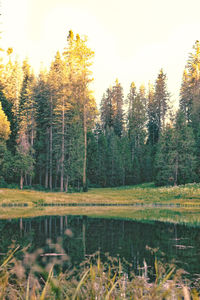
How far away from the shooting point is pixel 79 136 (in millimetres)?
50281

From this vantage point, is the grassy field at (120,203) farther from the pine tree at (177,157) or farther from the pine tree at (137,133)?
the pine tree at (137,133)

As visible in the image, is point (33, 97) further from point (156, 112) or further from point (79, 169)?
point (156, 112)

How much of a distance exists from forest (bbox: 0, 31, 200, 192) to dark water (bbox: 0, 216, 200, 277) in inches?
944

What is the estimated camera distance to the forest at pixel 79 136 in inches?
1902

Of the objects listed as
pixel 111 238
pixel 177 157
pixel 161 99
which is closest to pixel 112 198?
pixel 177 157

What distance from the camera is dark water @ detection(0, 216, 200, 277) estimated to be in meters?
12.6

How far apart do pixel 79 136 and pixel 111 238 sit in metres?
34.0

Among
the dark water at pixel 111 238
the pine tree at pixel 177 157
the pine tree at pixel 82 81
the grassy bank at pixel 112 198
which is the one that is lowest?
the dark water at pixel 111 238

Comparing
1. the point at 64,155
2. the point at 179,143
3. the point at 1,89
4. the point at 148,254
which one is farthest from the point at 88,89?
the point at 148,254

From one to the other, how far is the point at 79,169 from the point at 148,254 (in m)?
36.3

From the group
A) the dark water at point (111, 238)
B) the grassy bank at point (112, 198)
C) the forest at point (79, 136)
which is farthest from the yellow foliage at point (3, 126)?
the dark water at point (111, 238)

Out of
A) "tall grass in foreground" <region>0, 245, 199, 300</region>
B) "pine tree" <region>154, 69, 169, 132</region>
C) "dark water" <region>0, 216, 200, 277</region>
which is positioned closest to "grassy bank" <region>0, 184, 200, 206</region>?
"dark water" <region>0, 216, 200, 277</region>

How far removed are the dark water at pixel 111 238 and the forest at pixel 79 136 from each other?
78.6 feet

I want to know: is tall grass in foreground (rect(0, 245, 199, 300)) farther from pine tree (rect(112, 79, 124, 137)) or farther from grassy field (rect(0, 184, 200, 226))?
pine tree (rect(112, 79, 124, 137))
